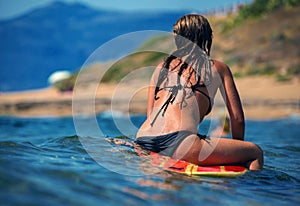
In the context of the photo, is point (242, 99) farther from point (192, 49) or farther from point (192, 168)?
point (192, 168)

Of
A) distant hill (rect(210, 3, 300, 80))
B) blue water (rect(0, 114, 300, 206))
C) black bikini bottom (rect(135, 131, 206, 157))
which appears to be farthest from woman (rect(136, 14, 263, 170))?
distant hill (rect(210, 3, 300, 80))

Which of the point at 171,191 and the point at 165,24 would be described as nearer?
the point at 171,191

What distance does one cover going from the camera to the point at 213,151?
3613mm

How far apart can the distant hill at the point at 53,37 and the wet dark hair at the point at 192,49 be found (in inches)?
1981

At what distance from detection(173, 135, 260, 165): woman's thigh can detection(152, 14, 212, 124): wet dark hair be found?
37 cm

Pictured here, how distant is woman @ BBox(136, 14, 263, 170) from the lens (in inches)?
143

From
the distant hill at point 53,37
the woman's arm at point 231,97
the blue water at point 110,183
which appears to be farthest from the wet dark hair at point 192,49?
the distant hill at point 53,37

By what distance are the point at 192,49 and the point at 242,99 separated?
15.2 m

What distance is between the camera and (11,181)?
2533 millimetres

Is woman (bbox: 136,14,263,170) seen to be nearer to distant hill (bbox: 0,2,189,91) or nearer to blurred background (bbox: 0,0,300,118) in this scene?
blurred background (bbox: 0,0,300,118)

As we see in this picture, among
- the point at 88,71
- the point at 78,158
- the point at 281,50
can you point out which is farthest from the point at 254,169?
the point at 88,71

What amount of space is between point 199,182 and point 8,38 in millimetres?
60298

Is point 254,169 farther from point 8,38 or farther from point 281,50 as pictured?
point 8,38

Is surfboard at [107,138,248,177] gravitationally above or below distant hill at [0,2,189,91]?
below
